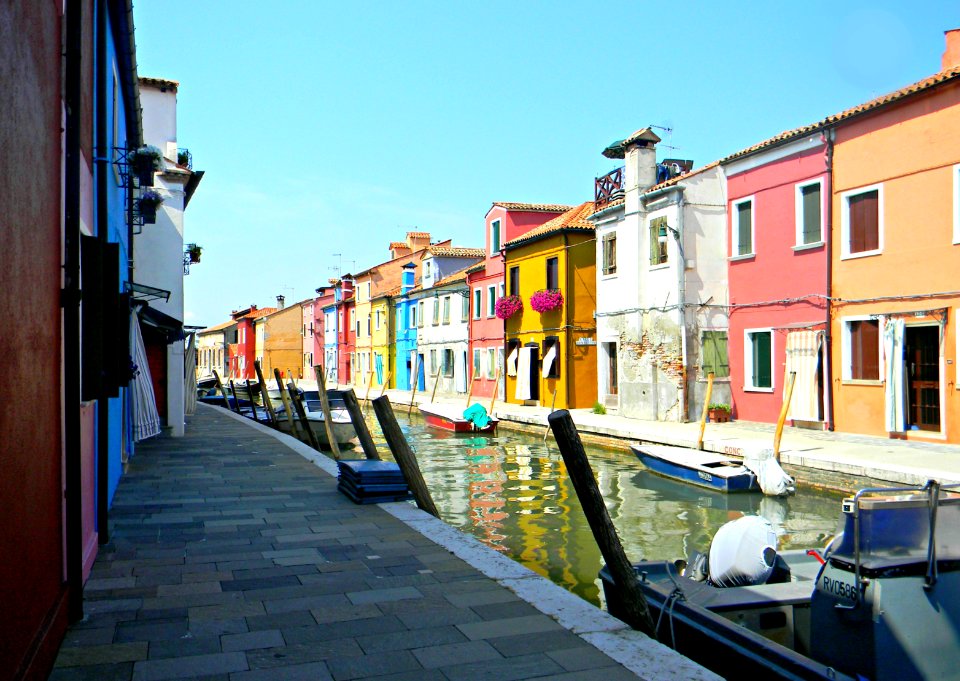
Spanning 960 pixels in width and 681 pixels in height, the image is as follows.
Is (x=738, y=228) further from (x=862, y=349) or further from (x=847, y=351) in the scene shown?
(x=862, y=349)

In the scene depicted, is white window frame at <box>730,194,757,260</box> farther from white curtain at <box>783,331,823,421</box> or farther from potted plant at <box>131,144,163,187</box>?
potted plant at <box>131,144,163,187</box>

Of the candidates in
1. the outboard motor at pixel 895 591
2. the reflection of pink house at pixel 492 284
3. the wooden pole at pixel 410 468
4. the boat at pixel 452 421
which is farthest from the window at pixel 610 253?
the outboard motor at pixel 895 591

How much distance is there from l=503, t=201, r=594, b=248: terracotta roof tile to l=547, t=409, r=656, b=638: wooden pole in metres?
22.2

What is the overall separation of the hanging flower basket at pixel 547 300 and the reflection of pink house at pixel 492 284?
10.2ft

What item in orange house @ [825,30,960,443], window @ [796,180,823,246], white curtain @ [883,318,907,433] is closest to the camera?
orange house @ [825,30,960,443]

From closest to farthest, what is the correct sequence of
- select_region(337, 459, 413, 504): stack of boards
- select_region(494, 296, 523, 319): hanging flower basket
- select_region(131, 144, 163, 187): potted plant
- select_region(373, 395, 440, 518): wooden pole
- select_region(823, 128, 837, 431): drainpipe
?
select_region(337, 459, 413, 504): stack of boards
select_region(373, 395, 440, 518): wooden pole
select_region(131, 144, 163, 187): potted plant
select_region(823, 128, 837, 431): drainpipe
select_region(494, 296, 523, 319): hanging flower basket

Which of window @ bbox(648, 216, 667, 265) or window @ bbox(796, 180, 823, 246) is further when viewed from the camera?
window @ bbox(648, 216, 667, 265)

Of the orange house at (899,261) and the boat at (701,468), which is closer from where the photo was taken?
the boat at (701,468)

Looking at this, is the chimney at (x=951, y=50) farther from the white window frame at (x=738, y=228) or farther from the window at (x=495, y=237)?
the window at (x=495, y=237)

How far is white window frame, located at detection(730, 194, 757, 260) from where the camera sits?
64.1ft

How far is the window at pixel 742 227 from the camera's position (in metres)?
20.0

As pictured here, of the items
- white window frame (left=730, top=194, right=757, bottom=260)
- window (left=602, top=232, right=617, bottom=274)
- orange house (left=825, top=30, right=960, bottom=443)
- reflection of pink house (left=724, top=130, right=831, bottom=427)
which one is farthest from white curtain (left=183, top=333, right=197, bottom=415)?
orange house (left=825, top=30, right=960, bottom=443)

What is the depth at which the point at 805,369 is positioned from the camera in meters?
17.5

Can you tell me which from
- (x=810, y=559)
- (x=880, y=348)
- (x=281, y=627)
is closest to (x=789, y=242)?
(x=880, y=348)
